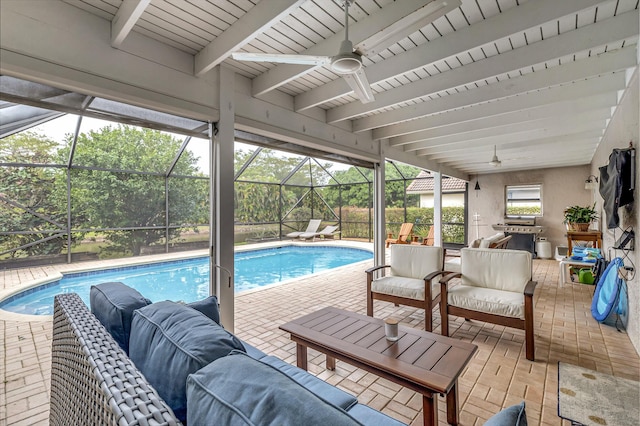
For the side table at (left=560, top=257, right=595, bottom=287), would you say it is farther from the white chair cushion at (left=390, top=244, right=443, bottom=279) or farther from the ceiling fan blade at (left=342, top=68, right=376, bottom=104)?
the ceiling fan blade at (left=342, top=68, right=376, bottom=104)

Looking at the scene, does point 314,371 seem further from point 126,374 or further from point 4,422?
point 4,422

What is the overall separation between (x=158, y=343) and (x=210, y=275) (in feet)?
6.75

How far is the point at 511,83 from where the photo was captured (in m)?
3.29

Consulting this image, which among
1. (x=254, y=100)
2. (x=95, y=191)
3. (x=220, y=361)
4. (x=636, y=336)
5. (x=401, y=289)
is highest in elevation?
(x=254, y=100)

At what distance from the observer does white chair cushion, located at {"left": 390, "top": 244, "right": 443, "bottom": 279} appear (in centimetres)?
374

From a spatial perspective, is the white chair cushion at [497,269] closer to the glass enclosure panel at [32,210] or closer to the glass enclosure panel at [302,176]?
the glass enclosure panel at [32,210]

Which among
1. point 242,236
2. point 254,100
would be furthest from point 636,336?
point 242,236

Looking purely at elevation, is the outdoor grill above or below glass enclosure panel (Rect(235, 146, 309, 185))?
below

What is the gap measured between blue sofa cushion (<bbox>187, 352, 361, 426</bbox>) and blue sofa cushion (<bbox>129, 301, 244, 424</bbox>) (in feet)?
0.52

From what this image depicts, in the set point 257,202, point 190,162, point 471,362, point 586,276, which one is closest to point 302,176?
point 257,202

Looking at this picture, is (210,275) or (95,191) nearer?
(210,275)

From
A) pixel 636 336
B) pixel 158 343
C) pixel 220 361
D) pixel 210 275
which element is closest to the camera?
pixel 220 361

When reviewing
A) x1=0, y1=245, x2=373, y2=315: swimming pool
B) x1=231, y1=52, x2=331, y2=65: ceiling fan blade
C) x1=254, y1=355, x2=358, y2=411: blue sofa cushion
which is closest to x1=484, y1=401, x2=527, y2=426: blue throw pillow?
x1=254, y1=355, x2=358, y2=411: blue sofa cushion

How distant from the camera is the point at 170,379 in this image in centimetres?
104
